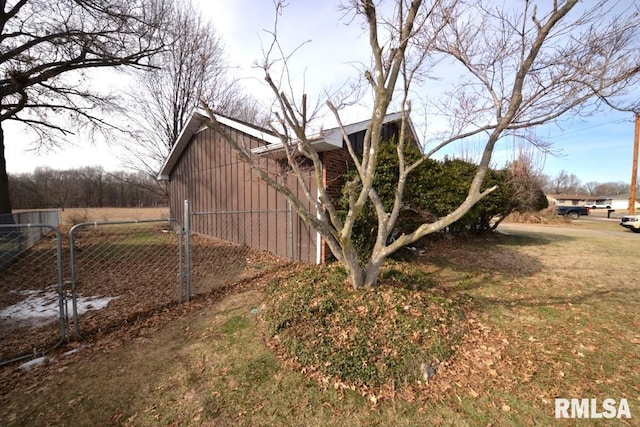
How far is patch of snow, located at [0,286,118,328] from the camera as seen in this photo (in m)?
3.85

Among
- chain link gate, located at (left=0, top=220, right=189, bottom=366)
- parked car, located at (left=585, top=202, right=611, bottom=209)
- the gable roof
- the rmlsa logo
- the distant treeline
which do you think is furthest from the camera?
parked car, located at (left=585, top=202, right=611, bottom=209)

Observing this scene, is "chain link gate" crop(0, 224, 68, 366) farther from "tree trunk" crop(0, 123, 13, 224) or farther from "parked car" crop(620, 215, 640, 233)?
"parked car" crop(620, 215, 640, 233)

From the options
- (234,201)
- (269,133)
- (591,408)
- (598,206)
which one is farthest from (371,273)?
(598,206)

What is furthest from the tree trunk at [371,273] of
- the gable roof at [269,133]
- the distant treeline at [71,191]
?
the distant treeline at [71,191]

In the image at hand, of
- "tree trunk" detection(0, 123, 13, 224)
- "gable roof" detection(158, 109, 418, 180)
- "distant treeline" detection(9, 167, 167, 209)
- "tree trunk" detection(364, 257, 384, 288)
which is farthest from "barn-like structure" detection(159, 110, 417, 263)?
"distant treeline" detection(9, 167, 167, 209)

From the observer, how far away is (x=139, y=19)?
8.78 metres

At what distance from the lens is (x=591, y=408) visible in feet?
7.34

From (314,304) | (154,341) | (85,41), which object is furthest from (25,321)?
(85,41)

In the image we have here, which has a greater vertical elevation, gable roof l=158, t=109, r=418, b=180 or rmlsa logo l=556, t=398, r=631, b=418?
gable roof l=158, t=109, r=418, b=180

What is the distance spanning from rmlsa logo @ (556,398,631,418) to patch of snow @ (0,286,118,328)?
5937 mm

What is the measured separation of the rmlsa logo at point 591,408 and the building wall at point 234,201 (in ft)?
15.2

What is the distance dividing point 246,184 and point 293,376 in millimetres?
6274

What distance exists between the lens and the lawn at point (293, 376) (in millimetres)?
2217

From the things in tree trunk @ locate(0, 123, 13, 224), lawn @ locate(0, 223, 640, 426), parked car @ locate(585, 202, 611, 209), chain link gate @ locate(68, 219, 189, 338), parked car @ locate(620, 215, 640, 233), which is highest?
tree trunk @ locate(0, 123, 13, 224)
